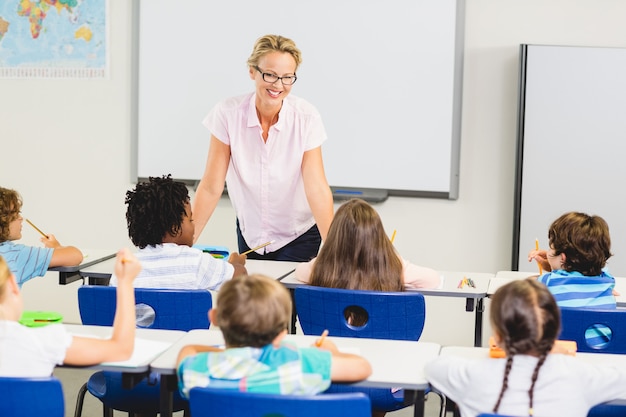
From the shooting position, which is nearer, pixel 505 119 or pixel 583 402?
pixel 583 402

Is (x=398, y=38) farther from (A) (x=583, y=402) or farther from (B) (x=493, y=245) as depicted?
(A) (x=583, y=402)

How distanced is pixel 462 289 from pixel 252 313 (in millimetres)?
1454

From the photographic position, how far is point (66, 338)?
198 centimetres

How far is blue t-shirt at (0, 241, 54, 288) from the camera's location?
3.28 metres

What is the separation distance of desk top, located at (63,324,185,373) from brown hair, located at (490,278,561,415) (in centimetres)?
81

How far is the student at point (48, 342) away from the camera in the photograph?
195cm

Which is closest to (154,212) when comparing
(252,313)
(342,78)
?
(252,313)

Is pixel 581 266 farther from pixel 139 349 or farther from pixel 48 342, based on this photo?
pixel 48 342

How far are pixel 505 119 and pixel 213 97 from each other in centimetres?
169

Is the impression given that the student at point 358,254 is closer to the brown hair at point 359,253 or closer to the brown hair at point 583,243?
the brown hair at point 359,253

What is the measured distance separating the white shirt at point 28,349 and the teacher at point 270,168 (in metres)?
1.71

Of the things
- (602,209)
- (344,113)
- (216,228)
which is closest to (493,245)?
(602,209)

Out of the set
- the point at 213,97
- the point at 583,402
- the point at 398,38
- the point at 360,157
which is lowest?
the point at 583,402

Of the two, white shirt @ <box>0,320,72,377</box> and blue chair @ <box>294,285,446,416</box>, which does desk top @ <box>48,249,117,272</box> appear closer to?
blue chair @ <box>294,285,446,416</box>
